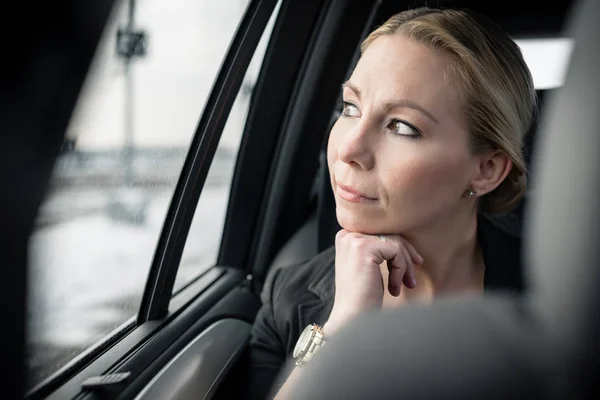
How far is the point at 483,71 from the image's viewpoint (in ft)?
4.64

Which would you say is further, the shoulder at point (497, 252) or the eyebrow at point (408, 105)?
the shoulder at point (497, 252)

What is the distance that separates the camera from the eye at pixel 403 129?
4.58ft

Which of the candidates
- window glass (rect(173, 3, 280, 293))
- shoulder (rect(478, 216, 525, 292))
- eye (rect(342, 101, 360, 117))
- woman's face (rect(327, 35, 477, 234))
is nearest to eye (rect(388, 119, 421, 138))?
woman's face (rect(327, 35, 477, 234))

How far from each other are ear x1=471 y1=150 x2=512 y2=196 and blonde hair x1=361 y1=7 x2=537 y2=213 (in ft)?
0.07

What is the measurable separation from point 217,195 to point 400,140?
3.83 feet

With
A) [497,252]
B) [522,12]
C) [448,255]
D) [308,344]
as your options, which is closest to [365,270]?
[308,344]

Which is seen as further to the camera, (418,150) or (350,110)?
(350,110)

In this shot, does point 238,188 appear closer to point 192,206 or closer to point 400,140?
point 192,206

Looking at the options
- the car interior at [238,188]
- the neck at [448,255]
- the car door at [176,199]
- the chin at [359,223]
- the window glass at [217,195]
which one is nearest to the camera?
the car interior at [238,188]

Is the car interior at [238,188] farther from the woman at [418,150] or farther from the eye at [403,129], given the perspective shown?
the eye at [403,129]

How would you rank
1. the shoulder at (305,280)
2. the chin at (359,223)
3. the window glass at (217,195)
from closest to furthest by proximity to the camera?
the chin at (359,223) < the shoulder at (305,280) < the window glass at (217,195)

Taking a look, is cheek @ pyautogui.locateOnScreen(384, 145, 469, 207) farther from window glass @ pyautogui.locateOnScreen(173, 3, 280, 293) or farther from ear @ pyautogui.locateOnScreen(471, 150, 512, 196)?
window glass @ pyautogui.locateOnScreen(173, 3, 280, 293)

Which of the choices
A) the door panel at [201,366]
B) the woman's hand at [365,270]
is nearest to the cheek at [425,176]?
the woman's hand at [365,270]

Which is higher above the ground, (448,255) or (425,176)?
(425,176)
